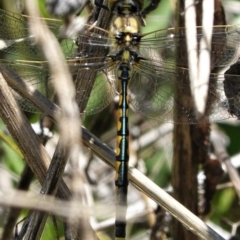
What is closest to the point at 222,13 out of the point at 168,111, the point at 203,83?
the point at 168,111

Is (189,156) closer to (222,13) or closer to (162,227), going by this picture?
(162,227)

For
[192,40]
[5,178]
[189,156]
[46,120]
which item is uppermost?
[192,40]

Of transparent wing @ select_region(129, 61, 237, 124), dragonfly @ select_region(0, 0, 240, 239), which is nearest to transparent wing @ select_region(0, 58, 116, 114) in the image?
dragonfly @ select_region(0, 0, 240, 239)

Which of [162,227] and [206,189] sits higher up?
[206,189]

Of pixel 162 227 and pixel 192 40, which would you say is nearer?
pixel 192 40

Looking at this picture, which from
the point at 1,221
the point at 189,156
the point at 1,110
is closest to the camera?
the point at 1,110

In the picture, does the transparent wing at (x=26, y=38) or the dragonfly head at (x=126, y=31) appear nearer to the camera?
the transparent wing at (x=26, y=38)

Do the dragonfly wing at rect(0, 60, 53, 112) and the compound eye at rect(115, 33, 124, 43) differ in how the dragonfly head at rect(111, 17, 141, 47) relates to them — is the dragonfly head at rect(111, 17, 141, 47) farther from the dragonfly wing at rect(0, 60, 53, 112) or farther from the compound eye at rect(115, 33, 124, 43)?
the dragonfly wing at rect(0, 60, 53, 112)

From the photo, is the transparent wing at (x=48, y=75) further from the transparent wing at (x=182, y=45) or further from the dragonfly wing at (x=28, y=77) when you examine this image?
the transparent wing at (x=182, y=45)

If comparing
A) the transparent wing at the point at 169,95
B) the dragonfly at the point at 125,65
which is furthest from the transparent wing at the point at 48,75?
the transparent wing at the point at 169,95
